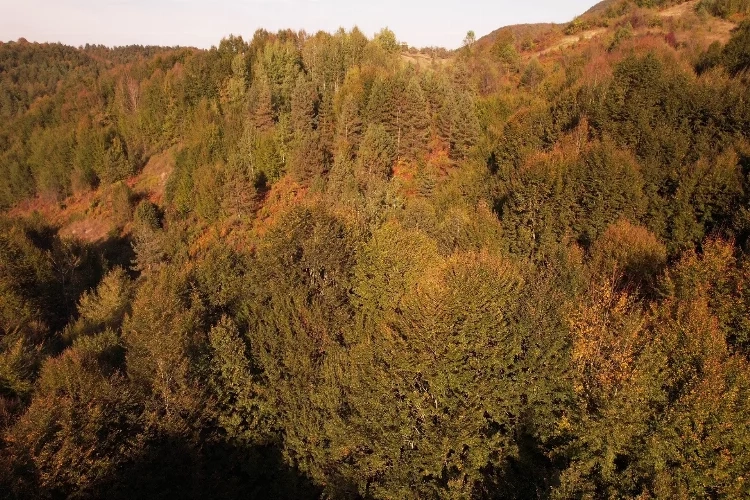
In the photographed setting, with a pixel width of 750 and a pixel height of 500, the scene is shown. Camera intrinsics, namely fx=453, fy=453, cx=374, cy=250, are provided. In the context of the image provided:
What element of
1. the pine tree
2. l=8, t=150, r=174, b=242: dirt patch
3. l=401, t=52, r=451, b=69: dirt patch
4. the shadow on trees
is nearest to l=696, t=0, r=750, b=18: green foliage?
l=401, t=52, r=451, b=69: dirt patch

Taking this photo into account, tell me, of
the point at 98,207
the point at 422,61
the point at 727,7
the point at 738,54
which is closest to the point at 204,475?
the point at 738,54

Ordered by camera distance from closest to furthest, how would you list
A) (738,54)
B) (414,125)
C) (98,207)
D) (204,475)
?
1. (204,475)
2. (738,54)
3. (414,125)
4. (98,207)

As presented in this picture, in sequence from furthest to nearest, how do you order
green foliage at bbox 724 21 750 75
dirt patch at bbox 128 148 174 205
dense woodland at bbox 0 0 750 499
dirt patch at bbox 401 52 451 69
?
1. dirt patch at bbox 401 52 451 69
2. dirt patch at bbox 128 148 174 205
3. green foliage at bbox 724 21 750 75
4. dense woodland at bbox 0 0 750 499

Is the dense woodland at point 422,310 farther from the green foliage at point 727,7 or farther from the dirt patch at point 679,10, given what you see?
the dirt patch at point 679,10

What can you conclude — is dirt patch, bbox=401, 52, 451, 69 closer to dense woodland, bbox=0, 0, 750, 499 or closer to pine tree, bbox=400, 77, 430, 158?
dense woodland, bbox=0, 0, 750, 499

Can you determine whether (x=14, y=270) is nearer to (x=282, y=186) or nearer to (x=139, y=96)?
(x=282, y=186)

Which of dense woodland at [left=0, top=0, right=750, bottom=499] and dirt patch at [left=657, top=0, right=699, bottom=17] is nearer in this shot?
dense woodland at [left=0, top=0, right=750, bottom=499]

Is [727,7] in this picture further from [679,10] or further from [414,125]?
[414,125]

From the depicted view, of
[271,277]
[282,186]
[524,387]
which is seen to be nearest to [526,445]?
[524,387]

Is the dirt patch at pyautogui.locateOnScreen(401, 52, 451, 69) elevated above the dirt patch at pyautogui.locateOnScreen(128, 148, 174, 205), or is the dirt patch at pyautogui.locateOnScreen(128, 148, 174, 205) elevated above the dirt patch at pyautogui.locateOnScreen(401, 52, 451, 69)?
the dirt patch at pyautogui.locateOnScreen(401, 52, 451, 69)
